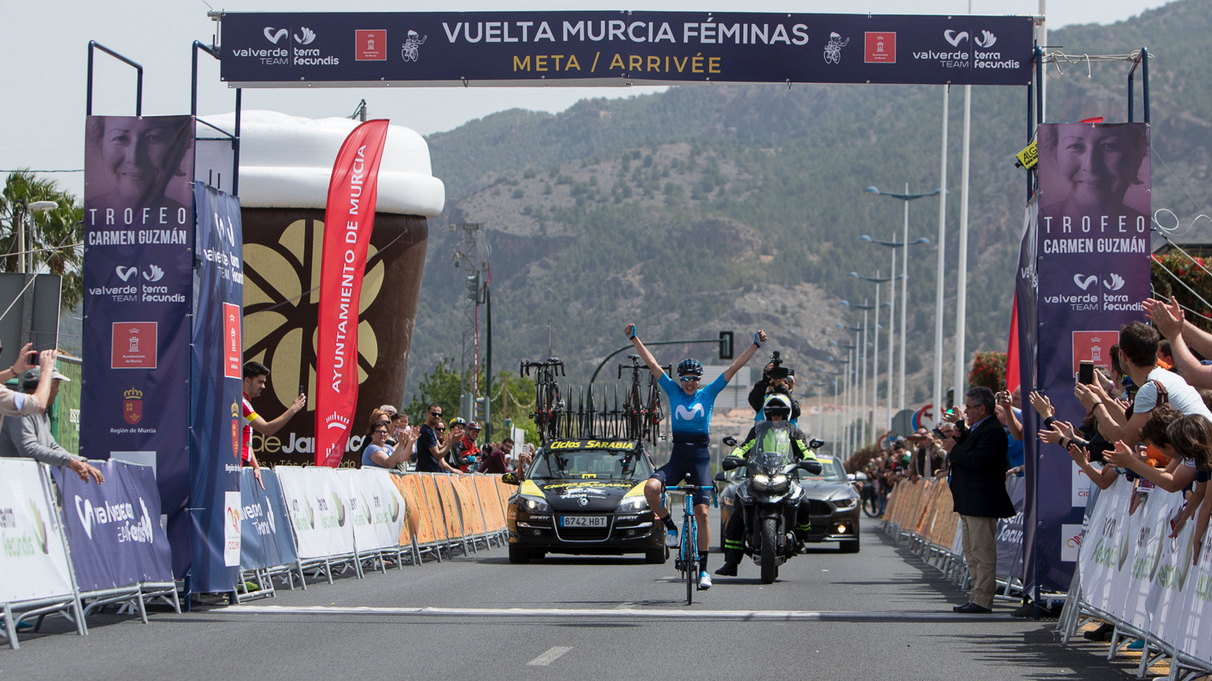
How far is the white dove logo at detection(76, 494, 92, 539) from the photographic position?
10.5 meters

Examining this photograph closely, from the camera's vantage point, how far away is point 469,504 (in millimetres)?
23234

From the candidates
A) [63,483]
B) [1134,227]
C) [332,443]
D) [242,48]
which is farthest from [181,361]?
[332,443]

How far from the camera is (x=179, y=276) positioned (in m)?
12.5

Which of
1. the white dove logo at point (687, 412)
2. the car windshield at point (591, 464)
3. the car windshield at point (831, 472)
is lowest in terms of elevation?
the car windshield at point (831, 472)

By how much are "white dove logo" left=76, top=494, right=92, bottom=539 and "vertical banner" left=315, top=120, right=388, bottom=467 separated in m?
10.6

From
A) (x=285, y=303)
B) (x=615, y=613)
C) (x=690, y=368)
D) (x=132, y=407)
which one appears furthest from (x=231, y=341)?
(x=285, y=303)

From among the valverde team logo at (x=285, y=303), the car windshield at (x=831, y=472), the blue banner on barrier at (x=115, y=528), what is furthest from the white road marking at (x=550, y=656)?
the valverde team logo at (x=285, y=303)

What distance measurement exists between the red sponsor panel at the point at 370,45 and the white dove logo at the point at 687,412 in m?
5.50

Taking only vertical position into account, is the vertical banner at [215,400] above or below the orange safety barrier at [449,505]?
above

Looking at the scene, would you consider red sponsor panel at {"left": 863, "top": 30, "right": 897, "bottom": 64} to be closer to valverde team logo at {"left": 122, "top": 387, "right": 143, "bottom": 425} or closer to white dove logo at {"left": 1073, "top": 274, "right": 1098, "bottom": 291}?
white dove logo at {"left": 1073, "top": 274, "right": 1098, "bottom": 291}

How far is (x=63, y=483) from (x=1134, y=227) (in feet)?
26.7

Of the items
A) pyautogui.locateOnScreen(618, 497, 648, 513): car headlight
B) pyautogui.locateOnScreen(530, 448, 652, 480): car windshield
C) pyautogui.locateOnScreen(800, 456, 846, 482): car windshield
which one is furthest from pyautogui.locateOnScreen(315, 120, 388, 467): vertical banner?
pyautogui.locateOnScreen(800, 456, 846, 482): car windshield

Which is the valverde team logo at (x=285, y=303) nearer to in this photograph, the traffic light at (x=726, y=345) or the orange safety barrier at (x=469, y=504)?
the orange safety barrier at (x=469, y=504)

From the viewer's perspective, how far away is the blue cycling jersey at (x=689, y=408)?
13.1 m
